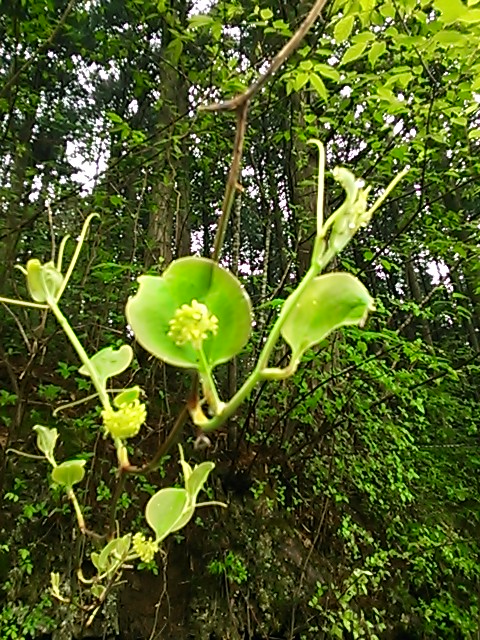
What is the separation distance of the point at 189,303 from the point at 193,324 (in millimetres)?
13

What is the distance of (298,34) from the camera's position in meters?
0.29

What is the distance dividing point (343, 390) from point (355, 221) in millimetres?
2719

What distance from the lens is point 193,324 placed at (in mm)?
253

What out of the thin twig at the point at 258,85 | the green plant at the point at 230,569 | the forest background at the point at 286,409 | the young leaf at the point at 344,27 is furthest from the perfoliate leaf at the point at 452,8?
the green plant at the point at 230,569

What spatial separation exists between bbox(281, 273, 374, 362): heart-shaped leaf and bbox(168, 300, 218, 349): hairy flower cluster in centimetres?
4

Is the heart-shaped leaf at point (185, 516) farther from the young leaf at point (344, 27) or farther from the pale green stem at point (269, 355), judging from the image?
the young leaf at point (344, 27)

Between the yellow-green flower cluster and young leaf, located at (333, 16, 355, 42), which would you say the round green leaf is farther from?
young leaf, located at (333, 16, 355, 42)

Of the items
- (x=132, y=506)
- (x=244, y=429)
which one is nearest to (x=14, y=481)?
(x=132, y=506)

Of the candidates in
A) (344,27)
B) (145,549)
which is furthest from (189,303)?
(344,27)

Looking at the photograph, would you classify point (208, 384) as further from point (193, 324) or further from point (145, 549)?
point (145, 549)

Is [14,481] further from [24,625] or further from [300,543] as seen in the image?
[300,543]

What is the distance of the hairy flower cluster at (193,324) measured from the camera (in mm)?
253

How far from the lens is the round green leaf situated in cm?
26

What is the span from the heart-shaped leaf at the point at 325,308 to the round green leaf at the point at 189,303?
0.03m
